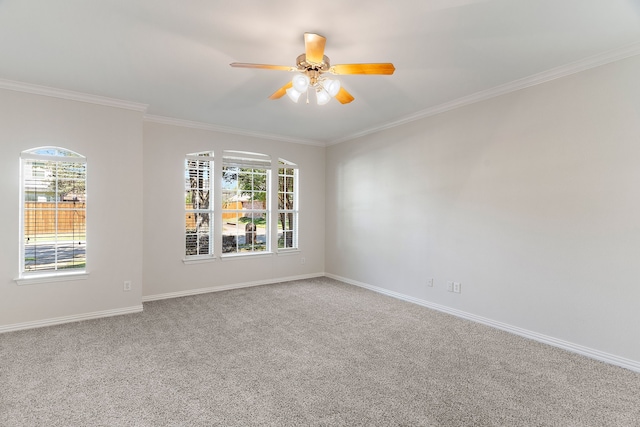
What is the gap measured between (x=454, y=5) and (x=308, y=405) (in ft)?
9.35

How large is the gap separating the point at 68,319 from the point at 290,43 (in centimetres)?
393

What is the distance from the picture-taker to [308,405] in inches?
86.0

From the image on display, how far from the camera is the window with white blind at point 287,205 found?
5949mm

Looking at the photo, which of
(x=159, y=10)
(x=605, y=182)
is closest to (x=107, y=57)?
(x=159, y=10)

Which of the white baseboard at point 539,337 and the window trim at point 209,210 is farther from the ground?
the window trim at point 209,210

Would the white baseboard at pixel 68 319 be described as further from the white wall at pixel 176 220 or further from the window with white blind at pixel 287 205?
the window with white blind at pixel 287 205

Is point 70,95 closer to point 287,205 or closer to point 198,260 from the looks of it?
point 198,260

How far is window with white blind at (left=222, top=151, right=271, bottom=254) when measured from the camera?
536 cm

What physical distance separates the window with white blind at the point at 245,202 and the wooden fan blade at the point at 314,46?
3.25m

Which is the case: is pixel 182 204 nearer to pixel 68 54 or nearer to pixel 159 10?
pixel 68 54

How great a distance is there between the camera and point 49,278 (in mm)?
3678

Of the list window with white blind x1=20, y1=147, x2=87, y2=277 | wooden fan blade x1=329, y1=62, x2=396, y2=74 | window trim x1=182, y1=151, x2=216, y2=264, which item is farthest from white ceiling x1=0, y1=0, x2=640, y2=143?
window trim x1=182, y1=151, x2=216, y2=264

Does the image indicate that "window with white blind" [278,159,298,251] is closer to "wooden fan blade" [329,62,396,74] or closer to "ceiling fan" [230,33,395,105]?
"ceiling fan" [230,33,395,105]

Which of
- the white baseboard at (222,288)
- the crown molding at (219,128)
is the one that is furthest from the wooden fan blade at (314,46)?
the white baseboard at (222,288)
